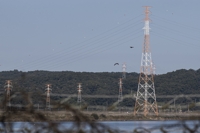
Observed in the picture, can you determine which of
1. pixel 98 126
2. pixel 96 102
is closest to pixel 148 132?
pixel 98 126

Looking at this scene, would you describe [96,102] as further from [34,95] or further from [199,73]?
[34,95]

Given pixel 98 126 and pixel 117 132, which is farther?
pixel 117 132

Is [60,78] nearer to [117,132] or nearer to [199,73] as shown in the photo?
[199,73]

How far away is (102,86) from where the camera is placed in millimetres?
111250

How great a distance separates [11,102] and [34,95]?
0.47 metres

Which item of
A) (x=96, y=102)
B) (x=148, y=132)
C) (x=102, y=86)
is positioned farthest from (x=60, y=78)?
(x=148, y=132)

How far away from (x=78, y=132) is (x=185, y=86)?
102 m

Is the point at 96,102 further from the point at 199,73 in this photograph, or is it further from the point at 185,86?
the point at 199,73

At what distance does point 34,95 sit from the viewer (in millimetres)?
5035

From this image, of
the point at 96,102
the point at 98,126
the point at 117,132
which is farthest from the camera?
the point at 96,102

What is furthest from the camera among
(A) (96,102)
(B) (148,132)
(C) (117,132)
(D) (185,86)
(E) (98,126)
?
(D) (185,86)

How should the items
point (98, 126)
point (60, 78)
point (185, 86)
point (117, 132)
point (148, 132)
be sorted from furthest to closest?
point (60, 78)
point (185, 86)
point (148, 132)
point (117, 132)
point (98, 126)

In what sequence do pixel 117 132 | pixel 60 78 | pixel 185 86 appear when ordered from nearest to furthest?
1. pixel 117 132
2. pixel 185 86
3. pixel 60 78

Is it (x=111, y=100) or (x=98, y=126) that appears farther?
(x=111, y=100)
